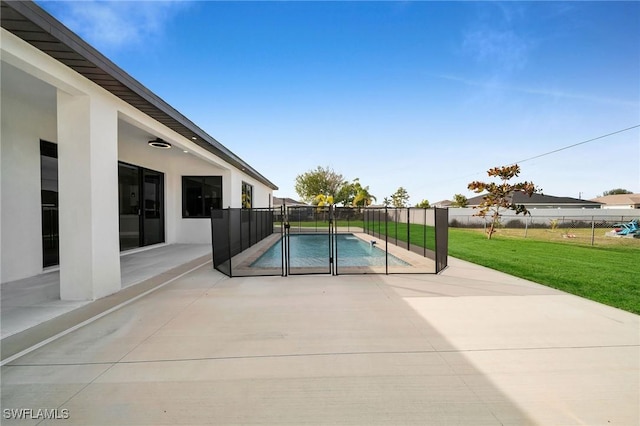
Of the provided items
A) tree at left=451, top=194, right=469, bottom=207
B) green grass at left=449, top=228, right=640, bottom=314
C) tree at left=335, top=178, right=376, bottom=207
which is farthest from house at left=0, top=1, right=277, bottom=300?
tree at left=451, top=194, right=469, bottom=207

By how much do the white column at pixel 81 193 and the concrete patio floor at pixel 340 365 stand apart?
108 cm

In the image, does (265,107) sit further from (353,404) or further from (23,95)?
(353,404)

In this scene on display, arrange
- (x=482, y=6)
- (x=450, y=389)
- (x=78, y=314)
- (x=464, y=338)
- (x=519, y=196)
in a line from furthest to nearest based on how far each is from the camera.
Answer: (x=519, y=196) → (x=482, y=6) → (x=78, y=314) → (x=464, y=338) → (x=450, y=389)

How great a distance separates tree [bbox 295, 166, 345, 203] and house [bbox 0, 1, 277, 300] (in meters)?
29.5

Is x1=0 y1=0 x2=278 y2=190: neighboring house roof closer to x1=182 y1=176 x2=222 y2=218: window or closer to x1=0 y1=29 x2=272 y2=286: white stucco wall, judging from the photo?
x1=0 y1=29 x2=272 y2=286: white stucco wall

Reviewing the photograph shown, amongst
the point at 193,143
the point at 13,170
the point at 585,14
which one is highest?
the point at 585,14

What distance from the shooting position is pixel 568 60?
36.4ft

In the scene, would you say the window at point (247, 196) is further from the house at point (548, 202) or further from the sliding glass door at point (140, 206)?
the house at point (548, 202)

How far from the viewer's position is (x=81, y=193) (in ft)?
13.5

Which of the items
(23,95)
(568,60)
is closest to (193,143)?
(23,95)

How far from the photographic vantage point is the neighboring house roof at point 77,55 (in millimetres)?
2688

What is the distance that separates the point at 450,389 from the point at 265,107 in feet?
50.6

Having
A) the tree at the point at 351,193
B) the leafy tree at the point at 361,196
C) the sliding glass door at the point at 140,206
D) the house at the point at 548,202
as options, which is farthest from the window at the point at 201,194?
the house at the point at 548,202

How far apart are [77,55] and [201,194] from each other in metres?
7.96
